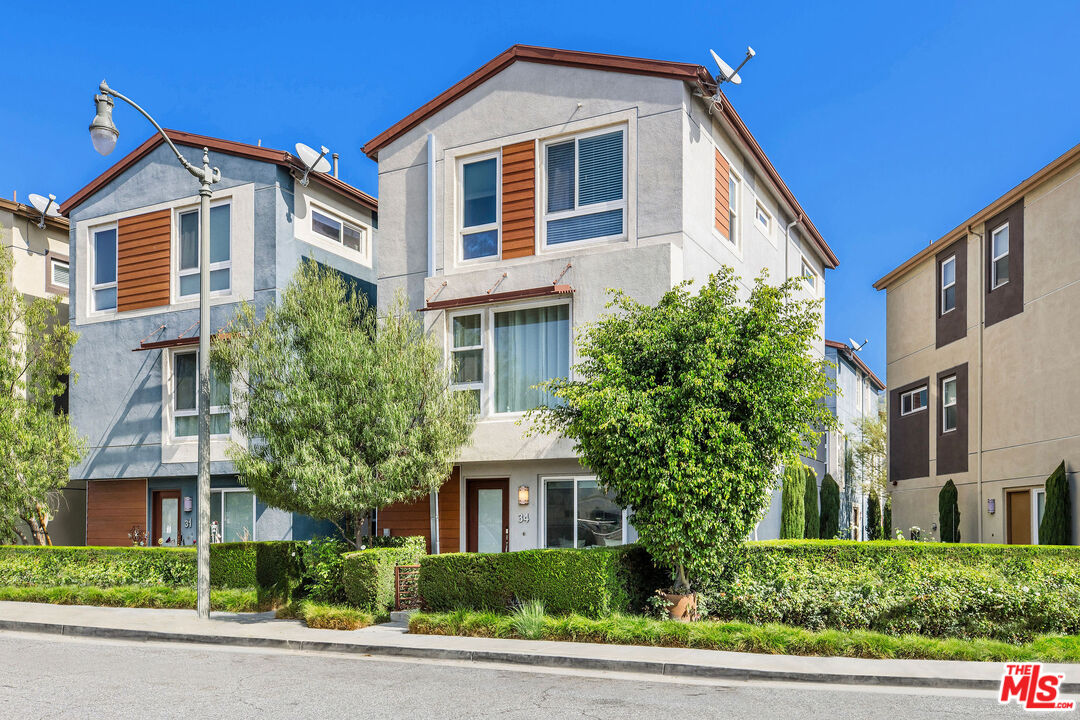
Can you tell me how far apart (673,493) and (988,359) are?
13261mm

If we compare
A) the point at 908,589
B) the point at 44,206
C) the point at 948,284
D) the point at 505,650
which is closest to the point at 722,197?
the point at 908,589

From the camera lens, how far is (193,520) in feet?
67.6

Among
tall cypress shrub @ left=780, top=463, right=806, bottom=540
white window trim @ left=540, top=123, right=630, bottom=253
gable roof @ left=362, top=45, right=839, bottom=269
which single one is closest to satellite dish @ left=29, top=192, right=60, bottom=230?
gable roof @ left=362, top=45, right=839, bottom=269

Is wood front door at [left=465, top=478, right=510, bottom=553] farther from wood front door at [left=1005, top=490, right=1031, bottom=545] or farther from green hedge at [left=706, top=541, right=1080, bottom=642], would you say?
wood front door at [left=1005, top=490, right=1031, bottom=545]

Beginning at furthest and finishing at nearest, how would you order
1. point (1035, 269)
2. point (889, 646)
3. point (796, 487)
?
point (796, 487) < point (1035, 269) < point (889, 646)

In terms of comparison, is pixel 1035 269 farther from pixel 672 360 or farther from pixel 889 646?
pixel 889 646

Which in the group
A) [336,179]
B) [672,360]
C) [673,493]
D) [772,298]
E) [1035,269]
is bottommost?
[673,493]

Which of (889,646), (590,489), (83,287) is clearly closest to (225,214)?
(83,287)

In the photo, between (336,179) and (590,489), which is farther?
(336,179)

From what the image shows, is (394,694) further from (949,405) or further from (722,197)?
(949,405)

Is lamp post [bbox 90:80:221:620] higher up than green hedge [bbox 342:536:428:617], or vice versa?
lamp post [bbox 90:80:221:620]

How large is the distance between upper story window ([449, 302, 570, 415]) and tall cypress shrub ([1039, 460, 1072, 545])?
32.3 feet

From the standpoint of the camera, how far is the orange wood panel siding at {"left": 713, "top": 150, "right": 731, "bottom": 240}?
17781 mm

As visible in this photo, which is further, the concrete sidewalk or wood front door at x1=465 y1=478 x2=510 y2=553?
wood front door at x1=465 y1=478 x2=510 y2=553
